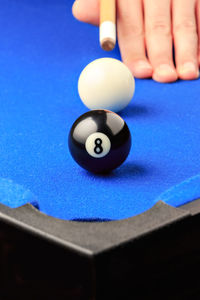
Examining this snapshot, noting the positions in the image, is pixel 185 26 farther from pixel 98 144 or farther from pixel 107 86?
pixel 98 144

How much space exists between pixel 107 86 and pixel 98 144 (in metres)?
0.54

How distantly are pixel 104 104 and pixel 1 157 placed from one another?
50cm

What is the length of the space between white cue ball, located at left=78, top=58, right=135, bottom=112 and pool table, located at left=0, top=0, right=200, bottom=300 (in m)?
0.08

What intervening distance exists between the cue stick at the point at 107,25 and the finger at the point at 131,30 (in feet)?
0.36

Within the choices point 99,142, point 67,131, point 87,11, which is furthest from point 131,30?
point 99,142

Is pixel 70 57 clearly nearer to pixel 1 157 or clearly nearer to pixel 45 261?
pixel 1 157

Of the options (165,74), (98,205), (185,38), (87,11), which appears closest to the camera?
(98,205)

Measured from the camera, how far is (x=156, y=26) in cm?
295

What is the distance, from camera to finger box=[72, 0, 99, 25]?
2975 millimetres

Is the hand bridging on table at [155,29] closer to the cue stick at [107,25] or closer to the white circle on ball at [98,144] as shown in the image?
the cue stick at [107,25]

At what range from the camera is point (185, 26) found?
2.95 metres

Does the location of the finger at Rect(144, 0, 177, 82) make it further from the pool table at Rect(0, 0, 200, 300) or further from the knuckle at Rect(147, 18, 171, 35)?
the pool table at Rect(0, 0, 200, 300)

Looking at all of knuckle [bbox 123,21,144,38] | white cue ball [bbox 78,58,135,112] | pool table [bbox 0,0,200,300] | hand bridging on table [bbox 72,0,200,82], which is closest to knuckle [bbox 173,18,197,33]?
hand bridging on table [bbox 72,0,200,82]

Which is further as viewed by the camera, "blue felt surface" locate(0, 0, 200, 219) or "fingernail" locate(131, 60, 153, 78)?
"fingernail" locate(131, 60, 153, 78)
